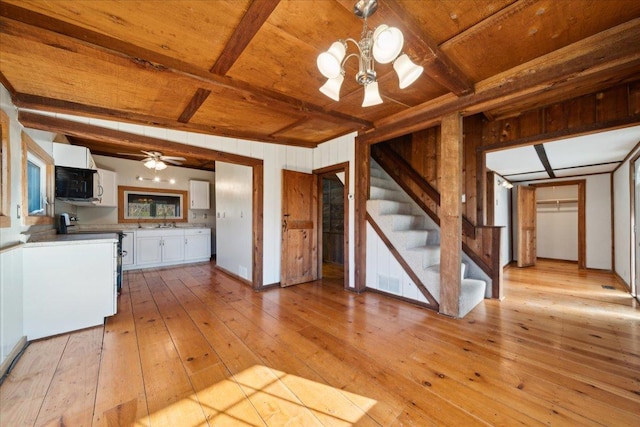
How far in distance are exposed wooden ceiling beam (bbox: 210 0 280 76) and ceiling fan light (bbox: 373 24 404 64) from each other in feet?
2.18

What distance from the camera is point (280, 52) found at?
199cm

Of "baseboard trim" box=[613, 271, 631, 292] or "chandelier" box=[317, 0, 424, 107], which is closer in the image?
"chandelier" box=[317, 0, 424, 107]

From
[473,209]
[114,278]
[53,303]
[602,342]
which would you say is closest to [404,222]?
[473,209]

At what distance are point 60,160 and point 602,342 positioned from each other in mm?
6651

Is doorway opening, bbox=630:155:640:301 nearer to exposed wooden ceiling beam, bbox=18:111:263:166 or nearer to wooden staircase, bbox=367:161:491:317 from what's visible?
wooden staircase, bbox=367:161:491:317

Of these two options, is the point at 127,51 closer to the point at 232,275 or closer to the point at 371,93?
the point at 371,93

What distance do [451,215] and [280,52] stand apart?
2379 mm

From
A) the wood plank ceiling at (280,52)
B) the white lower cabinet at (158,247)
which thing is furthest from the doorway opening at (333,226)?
the white lower cabinet at (158,247)

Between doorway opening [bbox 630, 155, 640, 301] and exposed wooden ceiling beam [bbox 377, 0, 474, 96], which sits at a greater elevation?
exposed wooden ceiling beam [bbox 377, 0, 474, 96]

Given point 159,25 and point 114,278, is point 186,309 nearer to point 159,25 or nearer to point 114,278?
point 114,278

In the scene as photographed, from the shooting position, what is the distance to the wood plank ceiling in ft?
5.16

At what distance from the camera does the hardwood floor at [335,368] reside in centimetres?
144

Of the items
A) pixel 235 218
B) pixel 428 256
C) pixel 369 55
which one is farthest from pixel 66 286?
pixel 428 256

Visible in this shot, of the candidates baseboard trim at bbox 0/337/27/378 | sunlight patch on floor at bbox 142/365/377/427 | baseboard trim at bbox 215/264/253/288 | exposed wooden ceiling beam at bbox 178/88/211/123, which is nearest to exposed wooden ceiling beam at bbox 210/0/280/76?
exposed wooden ceiling beam at bbox 178/88/211/123
